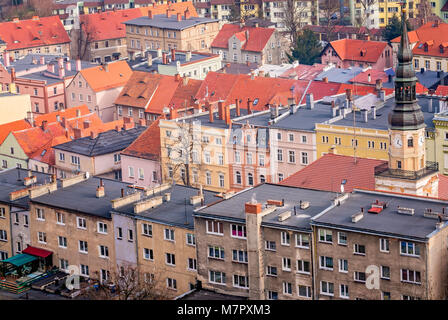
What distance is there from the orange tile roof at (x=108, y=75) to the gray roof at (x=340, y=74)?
21.8 metres

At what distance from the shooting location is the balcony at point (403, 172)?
60438mm

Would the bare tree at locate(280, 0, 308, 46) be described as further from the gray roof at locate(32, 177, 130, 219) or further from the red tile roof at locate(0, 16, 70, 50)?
the gray roof at locate(32, 177, 130, 219)

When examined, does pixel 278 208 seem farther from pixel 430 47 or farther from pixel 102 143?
pixel 430 47

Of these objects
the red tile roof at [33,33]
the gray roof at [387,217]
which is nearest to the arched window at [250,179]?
the gray roof at [387,217]

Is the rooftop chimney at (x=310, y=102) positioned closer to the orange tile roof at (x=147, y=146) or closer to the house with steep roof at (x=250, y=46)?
the orange tile roof at (x=147, y=146)

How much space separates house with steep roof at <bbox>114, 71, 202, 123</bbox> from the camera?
10294 cm

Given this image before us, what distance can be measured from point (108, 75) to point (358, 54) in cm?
3181

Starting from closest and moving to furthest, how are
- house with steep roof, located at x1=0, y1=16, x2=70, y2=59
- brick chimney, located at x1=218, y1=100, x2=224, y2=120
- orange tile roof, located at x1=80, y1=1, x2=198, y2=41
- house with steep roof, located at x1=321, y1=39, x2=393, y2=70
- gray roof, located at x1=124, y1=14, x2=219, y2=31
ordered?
brick chimney, located at x1=218, y1=100, x2=224, y2=120, house with steep roof, located at x1=321, y1=39, x2=393, y2=70, gray roof, located at x1=124, y1=14, x2=219, y2=31, house with steep roof, located at x1=0, y1=16, x2=70, y2=59, orange tile roof, located at x1=80, y1=1, x2=198, y2=41

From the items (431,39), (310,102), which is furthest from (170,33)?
(310,102)

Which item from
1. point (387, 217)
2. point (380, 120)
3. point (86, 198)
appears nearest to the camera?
point (387, 217)

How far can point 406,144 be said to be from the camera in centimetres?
6100

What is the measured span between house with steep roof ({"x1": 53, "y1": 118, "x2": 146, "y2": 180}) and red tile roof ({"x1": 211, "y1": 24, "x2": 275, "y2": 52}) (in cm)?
5016

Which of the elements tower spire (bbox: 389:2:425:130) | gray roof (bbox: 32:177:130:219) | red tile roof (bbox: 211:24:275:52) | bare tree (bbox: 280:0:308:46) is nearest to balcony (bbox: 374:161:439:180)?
tower spire (bbox: 389:2:425:130)

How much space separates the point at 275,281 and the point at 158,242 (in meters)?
8.20
